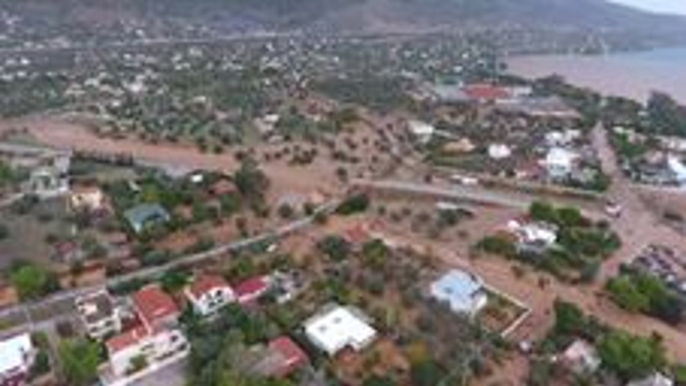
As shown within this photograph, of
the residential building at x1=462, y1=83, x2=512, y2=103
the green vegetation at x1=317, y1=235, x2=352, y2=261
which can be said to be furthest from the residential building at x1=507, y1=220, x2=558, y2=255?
the residential building at x1=462, y1=83, x2=512, y2=103

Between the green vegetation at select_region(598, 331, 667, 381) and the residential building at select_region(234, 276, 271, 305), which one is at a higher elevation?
the residential building at select_region(234, 276, 271, 305)

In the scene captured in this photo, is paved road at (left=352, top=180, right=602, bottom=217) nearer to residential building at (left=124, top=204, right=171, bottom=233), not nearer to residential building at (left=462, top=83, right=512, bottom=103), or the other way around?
residential building at (left=124, top=204, right=171, bottom=233)

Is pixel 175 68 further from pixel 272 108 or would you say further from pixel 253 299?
pixel 253 299

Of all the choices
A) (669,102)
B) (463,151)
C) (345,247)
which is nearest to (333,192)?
(345,247)

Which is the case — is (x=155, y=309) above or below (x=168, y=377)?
above

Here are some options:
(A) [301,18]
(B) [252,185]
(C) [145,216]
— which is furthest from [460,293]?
(A) [301,18]

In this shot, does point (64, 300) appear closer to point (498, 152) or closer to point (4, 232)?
point (4, 232)

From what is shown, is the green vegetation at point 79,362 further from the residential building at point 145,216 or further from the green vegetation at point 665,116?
the green vegetation at point 665,116
